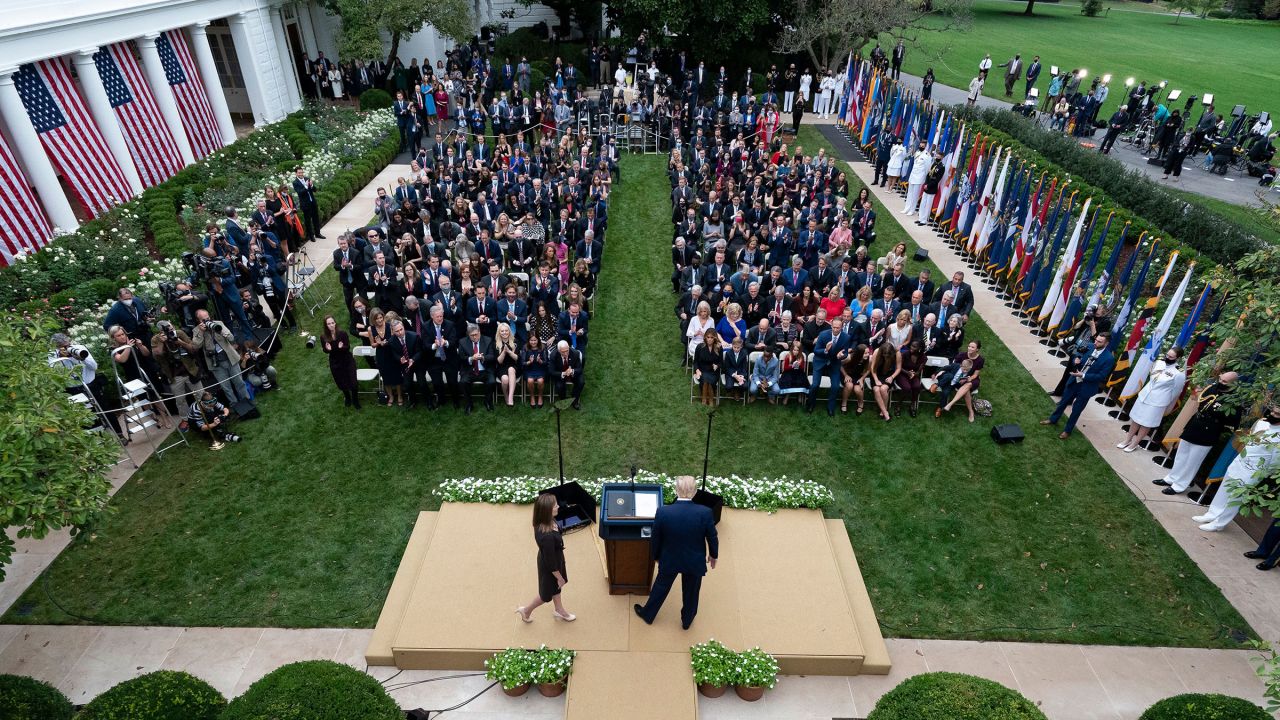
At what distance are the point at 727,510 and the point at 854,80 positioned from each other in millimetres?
21884

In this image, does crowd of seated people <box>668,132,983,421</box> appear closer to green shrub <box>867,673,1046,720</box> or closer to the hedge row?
the hedge row

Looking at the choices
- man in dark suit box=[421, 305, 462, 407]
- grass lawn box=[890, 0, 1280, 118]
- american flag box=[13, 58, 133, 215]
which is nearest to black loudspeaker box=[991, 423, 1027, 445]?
man in dark suit box=[421, 305, 462, 407]

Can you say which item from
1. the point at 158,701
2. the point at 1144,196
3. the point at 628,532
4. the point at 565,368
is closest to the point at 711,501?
the point at 628,532

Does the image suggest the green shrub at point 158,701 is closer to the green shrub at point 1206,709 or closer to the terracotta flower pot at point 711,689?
the terracotta flower pot at point 711,689

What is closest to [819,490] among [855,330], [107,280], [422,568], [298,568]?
[855,330]

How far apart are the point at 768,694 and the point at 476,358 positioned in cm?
637

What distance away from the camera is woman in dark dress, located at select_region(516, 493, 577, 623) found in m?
6.37

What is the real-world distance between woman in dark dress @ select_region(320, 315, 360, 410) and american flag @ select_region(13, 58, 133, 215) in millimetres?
10765

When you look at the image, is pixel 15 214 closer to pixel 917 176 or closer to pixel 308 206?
pixel 308 206

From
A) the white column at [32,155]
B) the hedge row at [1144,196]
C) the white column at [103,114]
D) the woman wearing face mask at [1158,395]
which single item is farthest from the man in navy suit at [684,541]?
the white column at [103,114]

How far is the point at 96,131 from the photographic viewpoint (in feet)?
56.7

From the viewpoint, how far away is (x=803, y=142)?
25203mm

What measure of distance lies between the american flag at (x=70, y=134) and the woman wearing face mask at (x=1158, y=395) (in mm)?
21621

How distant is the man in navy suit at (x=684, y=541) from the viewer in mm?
6426
